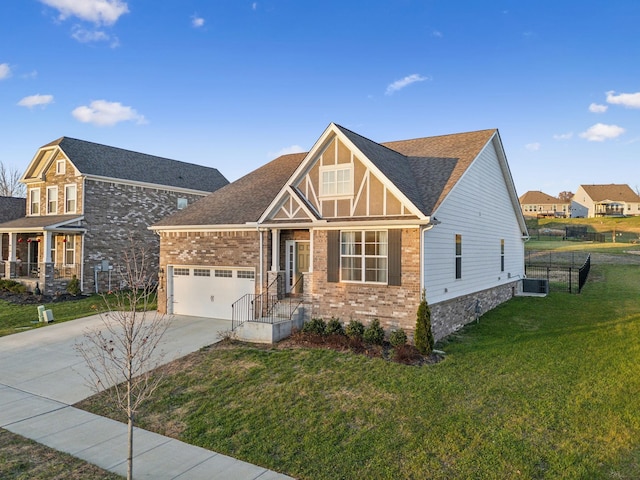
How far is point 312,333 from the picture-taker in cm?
1268

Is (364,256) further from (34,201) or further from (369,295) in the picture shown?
(34,201)

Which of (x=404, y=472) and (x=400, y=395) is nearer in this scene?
(x=404, y=472)

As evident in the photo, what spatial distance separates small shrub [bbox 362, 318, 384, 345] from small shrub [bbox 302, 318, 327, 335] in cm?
151

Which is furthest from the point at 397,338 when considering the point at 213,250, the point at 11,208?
the point at 11,208

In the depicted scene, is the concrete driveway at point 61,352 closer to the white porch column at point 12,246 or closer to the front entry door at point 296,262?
the front entry door at point 296,262

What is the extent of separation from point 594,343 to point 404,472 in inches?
369

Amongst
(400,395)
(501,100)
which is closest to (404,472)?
(400,395)

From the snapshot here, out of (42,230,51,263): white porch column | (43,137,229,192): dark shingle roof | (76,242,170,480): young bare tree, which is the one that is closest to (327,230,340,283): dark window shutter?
(76,242,170,480): young bare tree

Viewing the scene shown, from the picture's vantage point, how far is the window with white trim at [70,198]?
79.0 ft

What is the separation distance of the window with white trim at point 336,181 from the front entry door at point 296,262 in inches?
115

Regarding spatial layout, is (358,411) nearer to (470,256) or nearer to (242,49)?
(470,256)

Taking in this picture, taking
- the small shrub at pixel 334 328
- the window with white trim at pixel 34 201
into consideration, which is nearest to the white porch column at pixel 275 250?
the small shrub at pixel 334 328

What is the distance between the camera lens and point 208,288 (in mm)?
16875

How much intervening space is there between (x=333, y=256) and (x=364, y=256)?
108 cm
